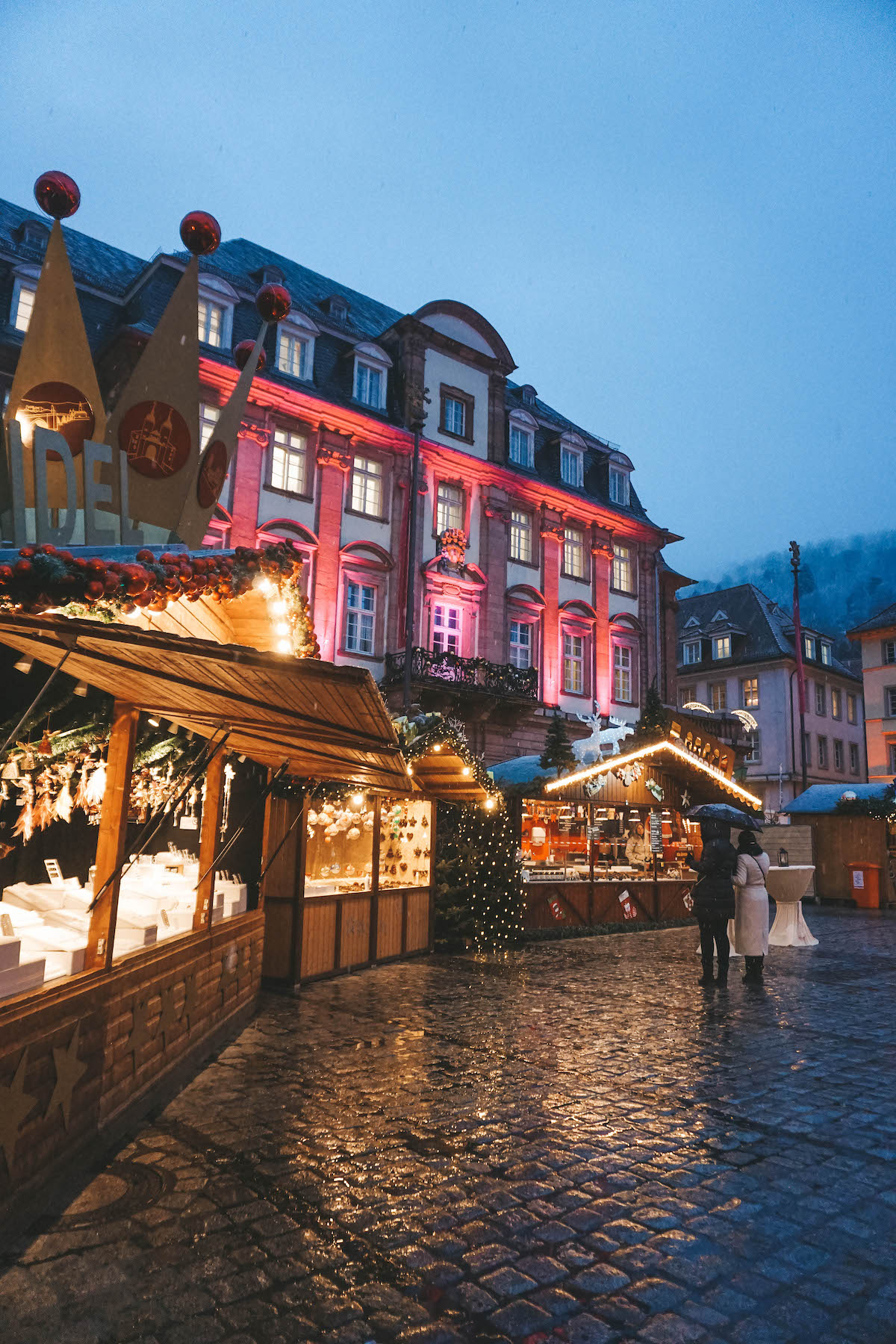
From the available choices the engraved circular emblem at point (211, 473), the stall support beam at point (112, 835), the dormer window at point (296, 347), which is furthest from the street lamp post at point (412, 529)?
the stall support beam at point (112, 835)

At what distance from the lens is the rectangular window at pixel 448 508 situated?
26.7m

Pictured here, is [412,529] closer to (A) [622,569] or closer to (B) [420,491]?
(B) [420,491]

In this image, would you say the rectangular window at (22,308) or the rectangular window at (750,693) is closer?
the rectangular window at (22,308)

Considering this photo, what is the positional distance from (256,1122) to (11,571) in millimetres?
3622

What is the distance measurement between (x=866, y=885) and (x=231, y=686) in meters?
24.7

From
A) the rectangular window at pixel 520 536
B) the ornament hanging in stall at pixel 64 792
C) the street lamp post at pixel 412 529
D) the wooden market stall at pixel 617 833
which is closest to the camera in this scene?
the ornament hanging in stall at pixel 64 792

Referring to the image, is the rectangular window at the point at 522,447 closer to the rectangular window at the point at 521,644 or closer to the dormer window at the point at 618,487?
the dormer window at the point at 618,487

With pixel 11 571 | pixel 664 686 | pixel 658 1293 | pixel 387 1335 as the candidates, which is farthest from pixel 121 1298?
pixel 664 686

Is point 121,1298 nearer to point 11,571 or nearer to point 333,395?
point 11,571

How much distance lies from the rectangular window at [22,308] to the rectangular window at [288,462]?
6417mm

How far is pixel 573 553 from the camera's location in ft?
100

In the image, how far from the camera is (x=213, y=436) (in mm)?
8492

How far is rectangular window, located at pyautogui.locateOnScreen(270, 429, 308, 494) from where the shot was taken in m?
23.4

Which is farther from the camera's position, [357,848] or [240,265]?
[240,265]
